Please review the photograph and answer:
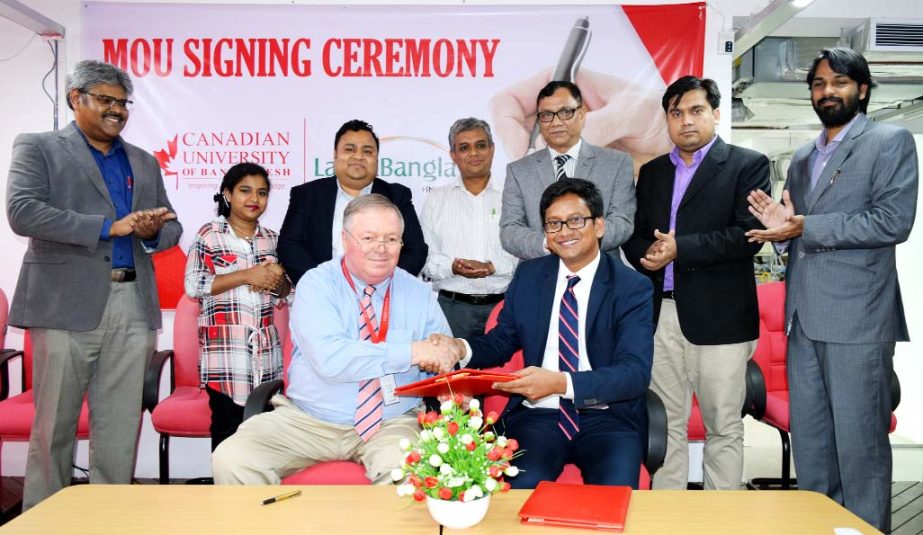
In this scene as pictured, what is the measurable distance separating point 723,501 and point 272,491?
1.28 meters

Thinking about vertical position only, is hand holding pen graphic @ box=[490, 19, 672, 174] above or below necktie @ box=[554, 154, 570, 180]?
above

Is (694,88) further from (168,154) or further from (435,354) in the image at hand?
(168,154)

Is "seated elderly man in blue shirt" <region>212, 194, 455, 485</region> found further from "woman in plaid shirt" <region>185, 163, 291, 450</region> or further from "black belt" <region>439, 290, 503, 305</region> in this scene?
"black belt" <region>439, 290, 503, 305</region>

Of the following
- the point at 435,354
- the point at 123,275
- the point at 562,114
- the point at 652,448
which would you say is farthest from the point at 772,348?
the point at 123,275

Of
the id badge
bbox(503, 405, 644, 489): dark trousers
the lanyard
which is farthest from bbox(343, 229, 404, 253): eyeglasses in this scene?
bbox(503, 405, 644, 489): dark trousers

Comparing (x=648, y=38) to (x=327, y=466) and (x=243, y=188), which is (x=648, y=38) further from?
(x=327, y=466)

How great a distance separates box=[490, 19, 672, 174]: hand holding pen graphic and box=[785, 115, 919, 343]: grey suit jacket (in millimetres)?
1542

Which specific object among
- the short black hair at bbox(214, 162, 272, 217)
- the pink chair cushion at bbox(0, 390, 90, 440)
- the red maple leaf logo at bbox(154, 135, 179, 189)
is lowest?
the pink chair cushion at bbox(0, 390, 90, 440)

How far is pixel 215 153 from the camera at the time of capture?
460 cm

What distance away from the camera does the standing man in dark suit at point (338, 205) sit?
3725 mm

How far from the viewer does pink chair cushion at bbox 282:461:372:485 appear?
105 inches

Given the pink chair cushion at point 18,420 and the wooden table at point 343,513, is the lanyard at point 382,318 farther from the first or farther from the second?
the pink chair cushion at point 18,420

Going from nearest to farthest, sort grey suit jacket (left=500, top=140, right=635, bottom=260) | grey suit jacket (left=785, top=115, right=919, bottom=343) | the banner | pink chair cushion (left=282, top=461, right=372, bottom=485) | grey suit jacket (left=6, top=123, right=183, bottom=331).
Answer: pink chair cushion (left=282, top=461, right=372, bottom=485), grey suit jacket (left=785, top=115, right=919, bottom=343), grey suit jacket (left=6, top=123, right=183, bottom=331), grey suit jacket (left=500, top=140, right=635, bottom=260), the banner

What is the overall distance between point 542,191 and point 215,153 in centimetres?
235
